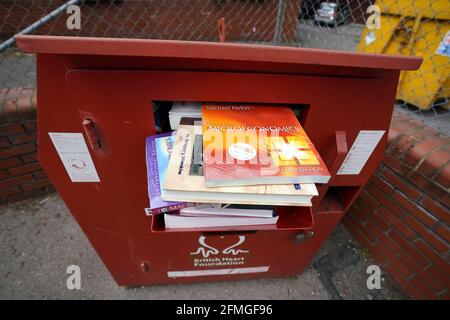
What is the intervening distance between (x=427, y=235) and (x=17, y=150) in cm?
Result: 256

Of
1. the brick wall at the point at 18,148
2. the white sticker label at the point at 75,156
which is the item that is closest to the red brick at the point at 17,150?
the brick wall at the point at 18,148

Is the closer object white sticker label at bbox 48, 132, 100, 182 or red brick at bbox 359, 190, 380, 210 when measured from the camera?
white sticker label at bbox 48, 132, 100, 182

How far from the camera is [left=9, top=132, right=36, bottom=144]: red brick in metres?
1.56

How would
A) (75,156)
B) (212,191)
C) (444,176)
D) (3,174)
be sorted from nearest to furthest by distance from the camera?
→ (212,191)
(75,156)
(444,176)
(3,174)

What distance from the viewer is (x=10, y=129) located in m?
1.52

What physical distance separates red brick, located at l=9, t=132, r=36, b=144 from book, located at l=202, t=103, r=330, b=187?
1509mm

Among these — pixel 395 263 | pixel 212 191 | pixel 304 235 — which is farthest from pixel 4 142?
pixel 395 263

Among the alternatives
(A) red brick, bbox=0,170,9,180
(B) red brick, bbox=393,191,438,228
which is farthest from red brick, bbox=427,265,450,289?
(A) red brick, bbox=0,170,9,180

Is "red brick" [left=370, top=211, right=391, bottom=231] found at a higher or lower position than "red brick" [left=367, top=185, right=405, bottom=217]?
lower

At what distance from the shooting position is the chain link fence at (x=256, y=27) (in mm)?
1620

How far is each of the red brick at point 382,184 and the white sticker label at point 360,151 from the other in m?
0.60

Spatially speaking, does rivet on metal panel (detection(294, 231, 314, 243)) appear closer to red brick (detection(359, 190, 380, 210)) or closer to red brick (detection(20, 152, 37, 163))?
red brick (detection(359, 190, 380, 210))

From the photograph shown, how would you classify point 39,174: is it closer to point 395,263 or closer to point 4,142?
point 4,142

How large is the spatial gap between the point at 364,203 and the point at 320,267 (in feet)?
1.74
